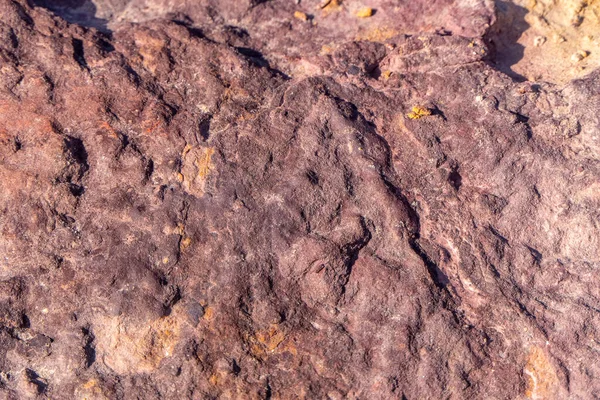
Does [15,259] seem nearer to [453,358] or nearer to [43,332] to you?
[43,332]

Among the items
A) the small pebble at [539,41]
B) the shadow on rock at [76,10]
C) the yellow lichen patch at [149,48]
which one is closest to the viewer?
the yellow lichen patch at [149,48]

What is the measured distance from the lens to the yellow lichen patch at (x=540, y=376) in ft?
6.40

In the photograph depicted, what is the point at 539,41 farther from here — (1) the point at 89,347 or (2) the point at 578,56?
(1) the point at 89,347

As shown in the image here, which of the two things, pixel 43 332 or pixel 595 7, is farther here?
pixel 595 7

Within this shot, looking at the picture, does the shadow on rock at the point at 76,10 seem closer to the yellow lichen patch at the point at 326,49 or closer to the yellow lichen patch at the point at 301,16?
the yellow lichen patch at the point at 301,16

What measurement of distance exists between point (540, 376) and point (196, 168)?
1611 mm

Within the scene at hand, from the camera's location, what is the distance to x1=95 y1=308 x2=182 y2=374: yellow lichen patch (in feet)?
6.46

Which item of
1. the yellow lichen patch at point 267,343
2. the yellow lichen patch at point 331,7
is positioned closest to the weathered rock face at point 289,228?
the yellow lichen patch at point 267,343

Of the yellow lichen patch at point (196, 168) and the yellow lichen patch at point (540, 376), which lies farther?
the yellow lichen patch at point (196, 168)

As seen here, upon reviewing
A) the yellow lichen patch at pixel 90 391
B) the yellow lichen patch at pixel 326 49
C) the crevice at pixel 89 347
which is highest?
the yellow lichen patch at pixel 326 49

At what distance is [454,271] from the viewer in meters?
2.07

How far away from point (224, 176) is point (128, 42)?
3.03 ft

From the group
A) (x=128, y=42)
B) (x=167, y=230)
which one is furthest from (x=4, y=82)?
(x=167, y=230)

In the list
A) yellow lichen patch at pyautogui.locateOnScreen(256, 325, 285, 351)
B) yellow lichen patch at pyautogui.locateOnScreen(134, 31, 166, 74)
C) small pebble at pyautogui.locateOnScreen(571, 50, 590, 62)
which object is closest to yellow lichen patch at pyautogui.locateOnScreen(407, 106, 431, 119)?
small pebble at pyautogui.locateOnScreen(571, 50, 590, 62)
